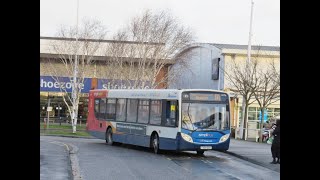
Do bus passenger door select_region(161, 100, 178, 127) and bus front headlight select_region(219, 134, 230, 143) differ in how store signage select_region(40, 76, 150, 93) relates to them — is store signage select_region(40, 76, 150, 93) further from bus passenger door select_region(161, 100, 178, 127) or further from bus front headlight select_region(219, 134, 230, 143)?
bus front headlight select_region(219, 134, 230, 143)

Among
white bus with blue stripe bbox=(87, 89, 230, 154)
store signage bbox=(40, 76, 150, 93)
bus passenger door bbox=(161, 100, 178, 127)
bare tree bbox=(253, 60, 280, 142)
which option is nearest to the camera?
white bus with blue stripe bbox=(87, 89, 230, 154)

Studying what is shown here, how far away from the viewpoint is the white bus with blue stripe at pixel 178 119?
66.5 ft

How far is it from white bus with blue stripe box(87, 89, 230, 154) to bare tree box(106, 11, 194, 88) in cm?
2001

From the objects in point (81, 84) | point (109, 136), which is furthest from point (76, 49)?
point (109, 136)

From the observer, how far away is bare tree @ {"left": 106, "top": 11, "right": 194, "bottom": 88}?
43906 millimetres

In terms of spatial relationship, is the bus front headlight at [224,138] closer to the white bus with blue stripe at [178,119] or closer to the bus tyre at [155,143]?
the white bus with blue stripe at [178,119]

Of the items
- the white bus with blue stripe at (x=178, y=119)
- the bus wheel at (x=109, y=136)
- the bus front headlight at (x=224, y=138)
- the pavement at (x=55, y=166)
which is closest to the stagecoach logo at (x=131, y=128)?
the white bus with blue stripe at (x=178, y=119)

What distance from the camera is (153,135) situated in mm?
22094

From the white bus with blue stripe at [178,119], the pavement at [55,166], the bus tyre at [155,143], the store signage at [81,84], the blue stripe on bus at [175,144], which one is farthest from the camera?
the store signage at [81,84]

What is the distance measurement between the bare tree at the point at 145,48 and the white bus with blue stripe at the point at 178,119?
20.0 m

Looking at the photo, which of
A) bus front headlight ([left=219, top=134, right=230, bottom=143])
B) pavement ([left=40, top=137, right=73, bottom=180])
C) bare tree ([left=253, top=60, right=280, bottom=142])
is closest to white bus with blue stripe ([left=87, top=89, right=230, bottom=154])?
Answer: bus front headlight ([left=219, top=134, right=230, bottom=143])

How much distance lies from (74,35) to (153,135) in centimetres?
2575

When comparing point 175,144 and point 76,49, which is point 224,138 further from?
point 76,49
